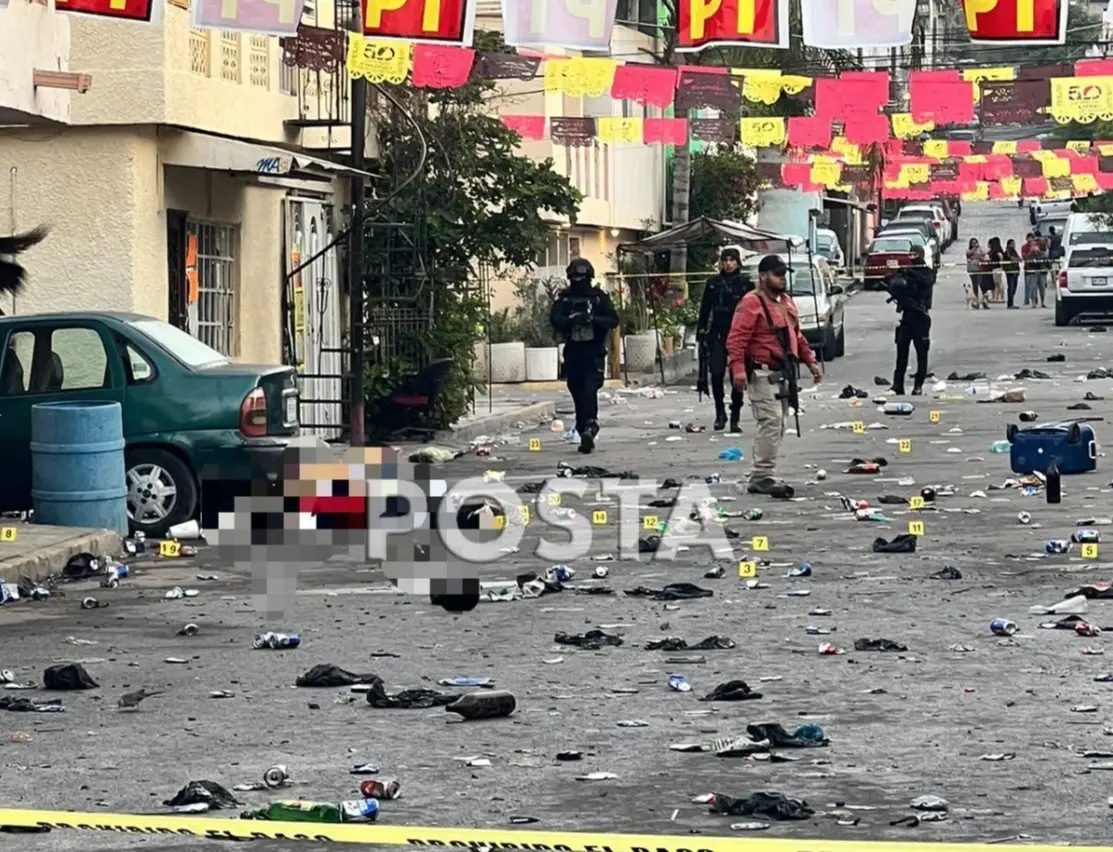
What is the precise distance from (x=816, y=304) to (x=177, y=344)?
24.0m

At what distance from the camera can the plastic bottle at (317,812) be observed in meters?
7.07

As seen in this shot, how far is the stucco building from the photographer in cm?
2137

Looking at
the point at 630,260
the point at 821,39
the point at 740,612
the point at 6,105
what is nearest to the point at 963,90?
the point at 630,260

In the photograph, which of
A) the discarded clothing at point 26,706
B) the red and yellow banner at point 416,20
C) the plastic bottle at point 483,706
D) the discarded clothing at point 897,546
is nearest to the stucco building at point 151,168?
the red and yellow banner at point 416,20

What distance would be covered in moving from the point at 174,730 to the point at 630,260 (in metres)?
38.2

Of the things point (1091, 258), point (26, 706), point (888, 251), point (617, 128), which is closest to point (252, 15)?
point (26, 706)

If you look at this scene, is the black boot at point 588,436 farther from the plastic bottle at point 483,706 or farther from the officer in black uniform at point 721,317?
the plastic bottle at point 483,706

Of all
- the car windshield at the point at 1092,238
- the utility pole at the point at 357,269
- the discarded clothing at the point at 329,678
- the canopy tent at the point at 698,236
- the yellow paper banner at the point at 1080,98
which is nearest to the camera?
the discarded clothing at the point at 329,678

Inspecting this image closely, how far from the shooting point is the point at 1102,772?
7758mm

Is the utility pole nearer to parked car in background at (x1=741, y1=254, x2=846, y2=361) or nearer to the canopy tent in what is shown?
parked car in background at (x1=741, y1=254, x2=846, y2=361)

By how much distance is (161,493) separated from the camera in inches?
654

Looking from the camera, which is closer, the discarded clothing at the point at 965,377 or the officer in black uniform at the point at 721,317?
the officer in black uniform at the point at 721,317

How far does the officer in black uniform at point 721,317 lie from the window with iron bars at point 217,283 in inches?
198

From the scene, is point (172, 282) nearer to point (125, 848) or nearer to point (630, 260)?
point (125, 848)
